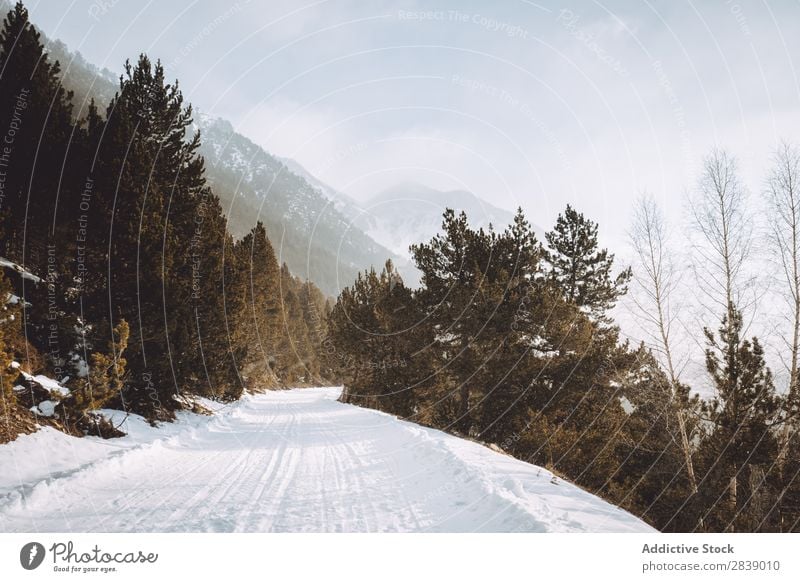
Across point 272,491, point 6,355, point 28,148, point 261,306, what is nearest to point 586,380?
point 272,491

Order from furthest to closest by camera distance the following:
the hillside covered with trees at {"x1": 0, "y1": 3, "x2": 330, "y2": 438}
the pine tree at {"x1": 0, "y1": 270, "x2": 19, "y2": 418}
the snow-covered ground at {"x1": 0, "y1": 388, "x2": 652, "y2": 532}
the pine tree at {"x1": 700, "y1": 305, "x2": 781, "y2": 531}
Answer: the hillside covered with trees at {"x1": 0, "y1": 3, "x2": 330, "y2": 438}, the pine tree at {"x1": 700, "y1": 305, "x2": 781, "y2": 531}, the pine tree at {"x1": 0, "y1": 270, "x2": 19, "y2": 418}, the snow-covered ground at {"x1": 0, "y1": 388, "x2": 652, "y2": 532}

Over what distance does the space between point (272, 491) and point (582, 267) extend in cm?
2043

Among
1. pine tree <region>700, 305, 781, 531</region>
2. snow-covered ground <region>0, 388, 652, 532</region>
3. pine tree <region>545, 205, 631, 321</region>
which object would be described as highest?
pine tree <region>545, 205, 631, 321</region>

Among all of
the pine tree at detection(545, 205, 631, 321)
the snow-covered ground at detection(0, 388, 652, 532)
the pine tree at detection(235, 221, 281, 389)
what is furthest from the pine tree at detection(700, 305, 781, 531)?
the pine tree at detection(235, 221, 281, 389)

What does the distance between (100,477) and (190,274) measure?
10.5 meters

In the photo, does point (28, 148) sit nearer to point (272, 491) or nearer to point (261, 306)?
point (272, 491)

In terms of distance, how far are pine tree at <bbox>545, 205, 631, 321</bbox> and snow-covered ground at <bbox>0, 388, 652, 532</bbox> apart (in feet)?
49.2

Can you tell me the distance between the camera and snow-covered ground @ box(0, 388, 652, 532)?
4324 millimetres

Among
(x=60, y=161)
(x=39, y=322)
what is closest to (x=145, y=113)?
(x=60, y=161)

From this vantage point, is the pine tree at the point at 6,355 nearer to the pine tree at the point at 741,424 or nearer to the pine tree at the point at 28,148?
the pine tree at the point at 28,148

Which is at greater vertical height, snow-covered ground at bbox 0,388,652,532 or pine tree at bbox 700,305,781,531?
pine tree at bbox 700,305,781,531

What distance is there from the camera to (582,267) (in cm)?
2106

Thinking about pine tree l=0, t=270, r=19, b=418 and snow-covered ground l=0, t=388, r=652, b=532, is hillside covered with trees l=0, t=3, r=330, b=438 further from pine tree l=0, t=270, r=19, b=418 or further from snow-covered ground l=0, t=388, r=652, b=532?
snow-covered ground l=0, t=388, r=652, b=532
